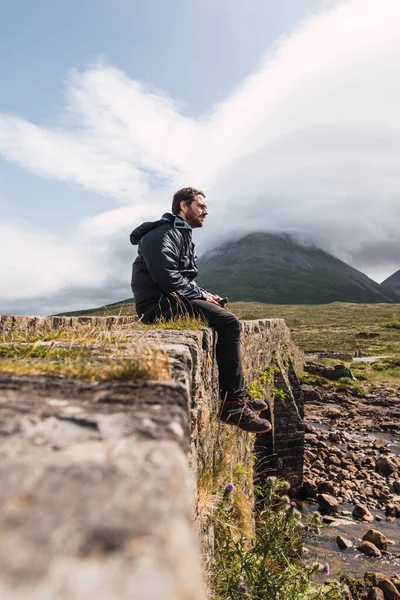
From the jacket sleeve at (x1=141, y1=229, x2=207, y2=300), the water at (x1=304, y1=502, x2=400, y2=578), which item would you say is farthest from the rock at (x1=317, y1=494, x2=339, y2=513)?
the jacket sleeve at (x1=141, y1=229, x2=207, y2=300)

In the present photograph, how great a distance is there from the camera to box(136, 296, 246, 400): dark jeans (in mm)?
4504

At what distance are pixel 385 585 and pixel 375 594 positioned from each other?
1.32 feet

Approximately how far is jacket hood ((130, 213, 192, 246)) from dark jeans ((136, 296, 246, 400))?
2.95 feet

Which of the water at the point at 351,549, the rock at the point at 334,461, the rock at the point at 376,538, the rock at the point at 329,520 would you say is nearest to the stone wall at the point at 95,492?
the water at the point at 351,549

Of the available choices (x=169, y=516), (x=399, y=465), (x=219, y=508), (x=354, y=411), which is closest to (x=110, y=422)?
(x=169, y=516)

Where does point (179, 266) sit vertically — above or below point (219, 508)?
above

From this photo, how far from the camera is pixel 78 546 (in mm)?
718

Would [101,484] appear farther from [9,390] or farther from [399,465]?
[399,465]

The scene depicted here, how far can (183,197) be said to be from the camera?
532 cm

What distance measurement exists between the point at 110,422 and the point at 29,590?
509 mm

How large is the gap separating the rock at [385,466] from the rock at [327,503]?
10.8 feet

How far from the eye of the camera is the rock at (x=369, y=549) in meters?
8.55

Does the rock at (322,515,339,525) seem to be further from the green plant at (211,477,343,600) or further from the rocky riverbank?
the green plant at (211,477,343,600)

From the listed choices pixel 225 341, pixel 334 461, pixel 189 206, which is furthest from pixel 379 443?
pixel 189 206
